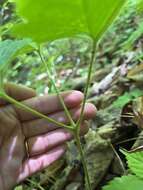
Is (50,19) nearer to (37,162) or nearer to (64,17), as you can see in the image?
(64,17)

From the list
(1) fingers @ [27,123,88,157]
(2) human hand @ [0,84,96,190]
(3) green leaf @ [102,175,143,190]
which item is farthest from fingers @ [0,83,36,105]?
(3) green leaf @ [102,175,143,190]

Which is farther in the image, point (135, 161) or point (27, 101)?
point (27, 101)

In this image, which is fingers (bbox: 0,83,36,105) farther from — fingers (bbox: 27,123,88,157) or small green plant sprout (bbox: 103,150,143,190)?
small green plant sprout (bbox: 103,150,143,190)

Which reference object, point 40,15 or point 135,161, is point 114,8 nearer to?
point 40,15

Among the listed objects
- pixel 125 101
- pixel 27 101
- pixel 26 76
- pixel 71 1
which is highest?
pixel 71 1

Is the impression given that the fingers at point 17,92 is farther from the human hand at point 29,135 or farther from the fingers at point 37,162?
the fingers at point 37,162

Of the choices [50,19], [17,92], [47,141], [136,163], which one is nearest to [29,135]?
[47,141]

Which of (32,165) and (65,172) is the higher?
(32,165)

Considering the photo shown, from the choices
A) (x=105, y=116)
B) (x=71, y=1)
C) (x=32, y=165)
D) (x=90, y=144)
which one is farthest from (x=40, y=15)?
(x=105, y=116)
